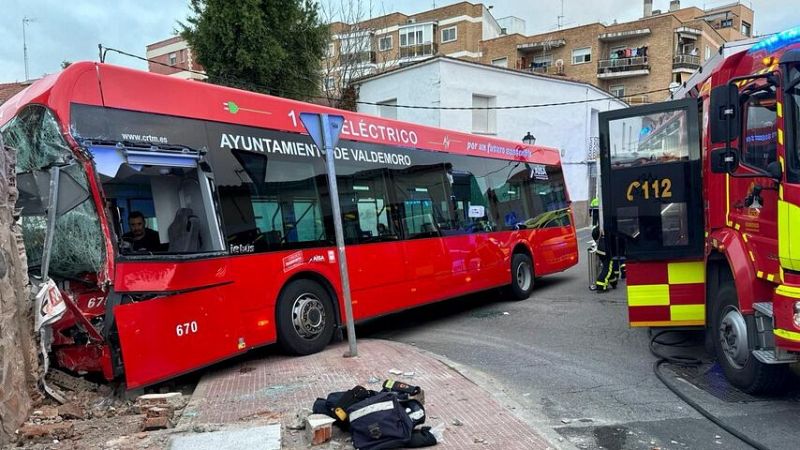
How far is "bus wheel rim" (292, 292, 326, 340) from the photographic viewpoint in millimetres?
6371

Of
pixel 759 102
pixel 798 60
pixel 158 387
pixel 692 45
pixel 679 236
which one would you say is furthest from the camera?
pixel 692 45

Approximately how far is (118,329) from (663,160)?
223 inches

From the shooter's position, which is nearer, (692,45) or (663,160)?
(663,160)

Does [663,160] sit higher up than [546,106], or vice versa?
[546,106]

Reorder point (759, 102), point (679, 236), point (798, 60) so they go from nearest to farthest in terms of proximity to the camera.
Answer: point (798, 60), point (759, 102), point (679, 236)

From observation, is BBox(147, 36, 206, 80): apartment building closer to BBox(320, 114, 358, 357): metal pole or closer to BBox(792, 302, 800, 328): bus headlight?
BBox(320, 114, 358, 357): metal pole

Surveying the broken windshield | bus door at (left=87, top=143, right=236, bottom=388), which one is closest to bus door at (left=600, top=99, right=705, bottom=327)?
bus door at (left=87, top=143, right=236, bottom=388)

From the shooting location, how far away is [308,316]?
6.49 metres

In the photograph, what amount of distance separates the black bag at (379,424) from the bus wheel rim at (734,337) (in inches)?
122

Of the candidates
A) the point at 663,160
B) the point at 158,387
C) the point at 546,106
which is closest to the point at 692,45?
the point at 546,106

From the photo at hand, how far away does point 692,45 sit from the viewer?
48.2 metres

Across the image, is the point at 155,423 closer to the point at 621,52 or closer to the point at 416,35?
the point at 416,35

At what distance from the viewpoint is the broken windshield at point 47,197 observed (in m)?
4.67

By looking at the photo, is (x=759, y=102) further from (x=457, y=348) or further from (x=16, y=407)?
(x=16, y=407)
